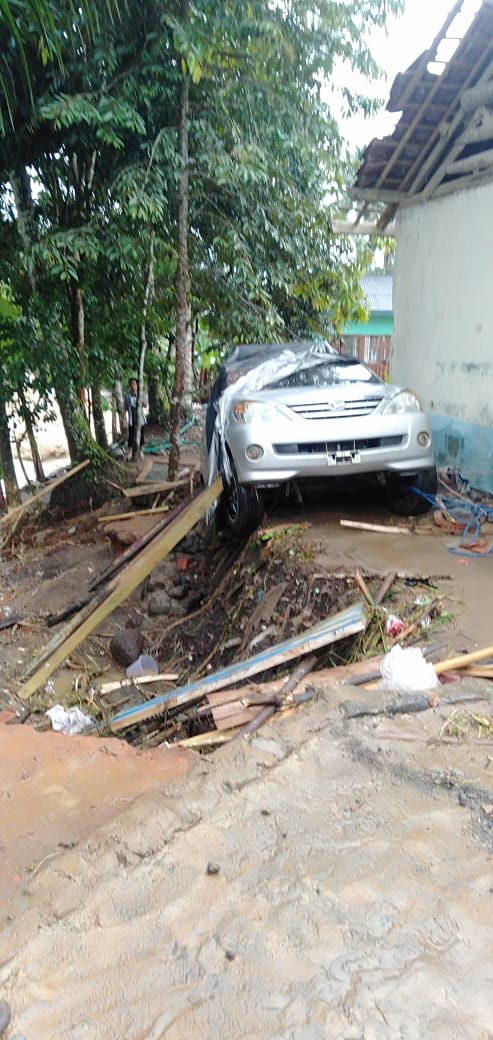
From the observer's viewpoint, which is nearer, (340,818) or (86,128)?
(340,818)

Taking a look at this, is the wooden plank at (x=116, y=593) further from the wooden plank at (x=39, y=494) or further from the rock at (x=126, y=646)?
the wooden plank at (x=39, y=494)

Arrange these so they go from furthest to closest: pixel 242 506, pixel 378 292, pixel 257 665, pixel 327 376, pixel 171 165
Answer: pixel 378 292
pixel 171 165
pixel 327 376
pixel 242 506
pixel 257 665

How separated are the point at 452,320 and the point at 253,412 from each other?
3.75 m

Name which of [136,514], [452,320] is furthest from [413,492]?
[136,514]

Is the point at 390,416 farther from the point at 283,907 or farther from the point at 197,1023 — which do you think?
the point at 197,1023

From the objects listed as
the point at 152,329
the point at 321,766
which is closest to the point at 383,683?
the point at 321,766

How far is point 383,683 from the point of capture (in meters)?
3.41

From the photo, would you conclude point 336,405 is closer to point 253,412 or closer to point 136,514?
point 253,412

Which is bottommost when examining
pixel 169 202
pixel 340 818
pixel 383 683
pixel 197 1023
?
pixel 383 683

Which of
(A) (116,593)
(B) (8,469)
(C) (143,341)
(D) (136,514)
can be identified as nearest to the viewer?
(A) (116,593)

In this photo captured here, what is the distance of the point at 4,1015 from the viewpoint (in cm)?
153

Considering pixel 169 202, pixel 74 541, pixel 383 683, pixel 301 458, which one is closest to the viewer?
pixel 383 683

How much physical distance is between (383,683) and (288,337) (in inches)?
401

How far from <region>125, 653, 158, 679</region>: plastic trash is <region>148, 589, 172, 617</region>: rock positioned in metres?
1.07
